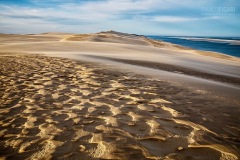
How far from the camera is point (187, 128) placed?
3.45 metres

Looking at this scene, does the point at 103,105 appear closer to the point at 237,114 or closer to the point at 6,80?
the point at 237,114

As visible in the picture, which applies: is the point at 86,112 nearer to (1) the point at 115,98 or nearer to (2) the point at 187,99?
(1) the point at 115,98

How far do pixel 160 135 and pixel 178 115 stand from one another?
0.96 meters

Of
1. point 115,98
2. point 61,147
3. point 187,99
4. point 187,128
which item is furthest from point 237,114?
point 61,147

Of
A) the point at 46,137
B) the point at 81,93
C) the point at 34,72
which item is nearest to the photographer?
the point at 46,137

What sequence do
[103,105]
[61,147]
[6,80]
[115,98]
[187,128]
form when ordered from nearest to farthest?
[61,147] < [187,128] < [103,105] < [115,98] < [6,80]

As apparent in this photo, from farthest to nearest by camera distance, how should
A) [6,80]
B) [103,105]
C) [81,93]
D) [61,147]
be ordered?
[6,80], [81,93], [103,105], [61,147]

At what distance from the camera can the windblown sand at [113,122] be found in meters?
2.75

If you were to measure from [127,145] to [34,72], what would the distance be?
579cm

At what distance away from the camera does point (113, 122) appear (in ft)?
11.8

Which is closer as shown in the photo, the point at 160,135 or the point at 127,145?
the point at 127,145

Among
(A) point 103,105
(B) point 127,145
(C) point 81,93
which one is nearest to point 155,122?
(B) point 127,145

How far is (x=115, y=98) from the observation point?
16.1 feet

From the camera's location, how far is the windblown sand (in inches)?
108
